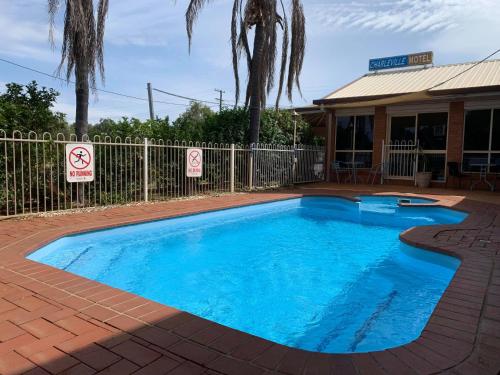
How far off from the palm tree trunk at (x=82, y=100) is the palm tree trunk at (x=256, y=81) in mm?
5337

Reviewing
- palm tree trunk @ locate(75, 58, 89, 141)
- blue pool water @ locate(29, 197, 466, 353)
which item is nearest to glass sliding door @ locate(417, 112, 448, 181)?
blue pool water @ locate(29, 197, 466, 353)

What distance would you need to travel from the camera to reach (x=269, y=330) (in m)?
3.17

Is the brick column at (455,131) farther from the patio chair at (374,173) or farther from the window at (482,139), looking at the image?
the patio chair at (374,173)

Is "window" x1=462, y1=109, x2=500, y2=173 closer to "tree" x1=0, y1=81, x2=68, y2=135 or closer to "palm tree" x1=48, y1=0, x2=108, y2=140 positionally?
"palm tree" x1=48, y1=0, x2=108, y2=140

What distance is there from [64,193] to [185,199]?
126 inches

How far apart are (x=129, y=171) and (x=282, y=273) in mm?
5427

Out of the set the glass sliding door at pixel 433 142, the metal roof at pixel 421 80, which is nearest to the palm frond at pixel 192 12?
the metal roof at pixel 421 80

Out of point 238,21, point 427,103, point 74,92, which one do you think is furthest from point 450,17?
point 74,92

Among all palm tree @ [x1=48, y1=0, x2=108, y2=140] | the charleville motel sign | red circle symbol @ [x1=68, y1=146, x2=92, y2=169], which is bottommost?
red circle symbol @ [x1=68, y1=146, x2=92, y2=169]

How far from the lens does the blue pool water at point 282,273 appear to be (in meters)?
3.24

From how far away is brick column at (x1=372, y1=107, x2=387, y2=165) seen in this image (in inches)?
547

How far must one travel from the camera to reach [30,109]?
7.44 metres

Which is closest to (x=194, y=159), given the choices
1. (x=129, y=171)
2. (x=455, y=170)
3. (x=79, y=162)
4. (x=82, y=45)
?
(x=129, y=171)

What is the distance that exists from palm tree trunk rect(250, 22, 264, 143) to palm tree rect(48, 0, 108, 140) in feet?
16.3
